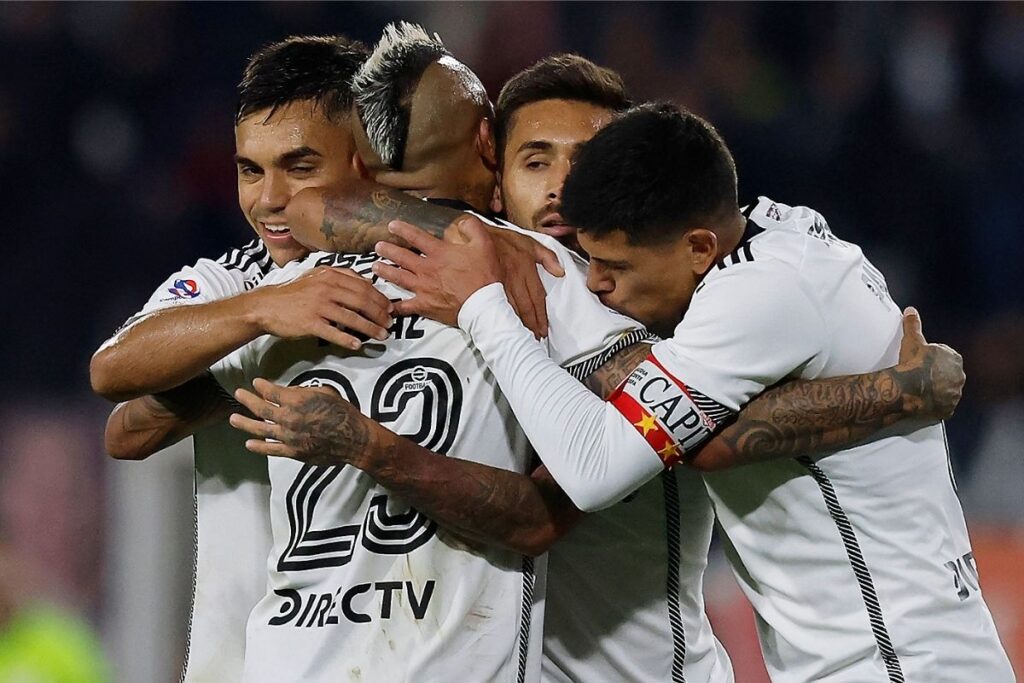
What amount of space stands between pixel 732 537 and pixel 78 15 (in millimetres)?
5894

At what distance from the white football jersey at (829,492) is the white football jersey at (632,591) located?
0.83 feet

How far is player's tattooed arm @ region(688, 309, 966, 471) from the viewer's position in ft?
8.12

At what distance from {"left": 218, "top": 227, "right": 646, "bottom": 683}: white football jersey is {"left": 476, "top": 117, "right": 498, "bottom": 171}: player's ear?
1.27 ft

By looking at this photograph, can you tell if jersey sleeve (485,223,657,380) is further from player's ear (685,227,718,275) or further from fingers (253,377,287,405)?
fingers (253,377,287,405)

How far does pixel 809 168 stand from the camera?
742 cm

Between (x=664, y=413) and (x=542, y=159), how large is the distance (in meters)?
0.92

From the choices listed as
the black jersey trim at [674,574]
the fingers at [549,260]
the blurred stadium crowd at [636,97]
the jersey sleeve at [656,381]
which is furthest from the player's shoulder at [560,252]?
the blurred stadium crowd at [636,97]

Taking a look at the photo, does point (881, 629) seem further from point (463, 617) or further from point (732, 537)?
point (463, 617)

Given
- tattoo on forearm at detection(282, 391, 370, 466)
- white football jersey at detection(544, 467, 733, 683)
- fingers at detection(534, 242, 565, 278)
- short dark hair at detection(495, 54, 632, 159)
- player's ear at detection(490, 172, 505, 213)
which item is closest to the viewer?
tattoo on forearm at detection(282, 391, 370, 466)

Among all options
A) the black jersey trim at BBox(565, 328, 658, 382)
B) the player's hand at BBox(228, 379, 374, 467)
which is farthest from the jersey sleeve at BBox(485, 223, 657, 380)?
the player's hand at BBox(228, 379, 374, 467)

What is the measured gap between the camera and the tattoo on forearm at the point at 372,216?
2.60 m

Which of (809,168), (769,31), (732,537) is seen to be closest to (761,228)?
(732,537)

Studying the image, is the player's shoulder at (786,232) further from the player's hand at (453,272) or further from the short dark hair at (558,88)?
the short dark hair at (558,88)

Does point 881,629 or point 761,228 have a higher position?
point 761,228
